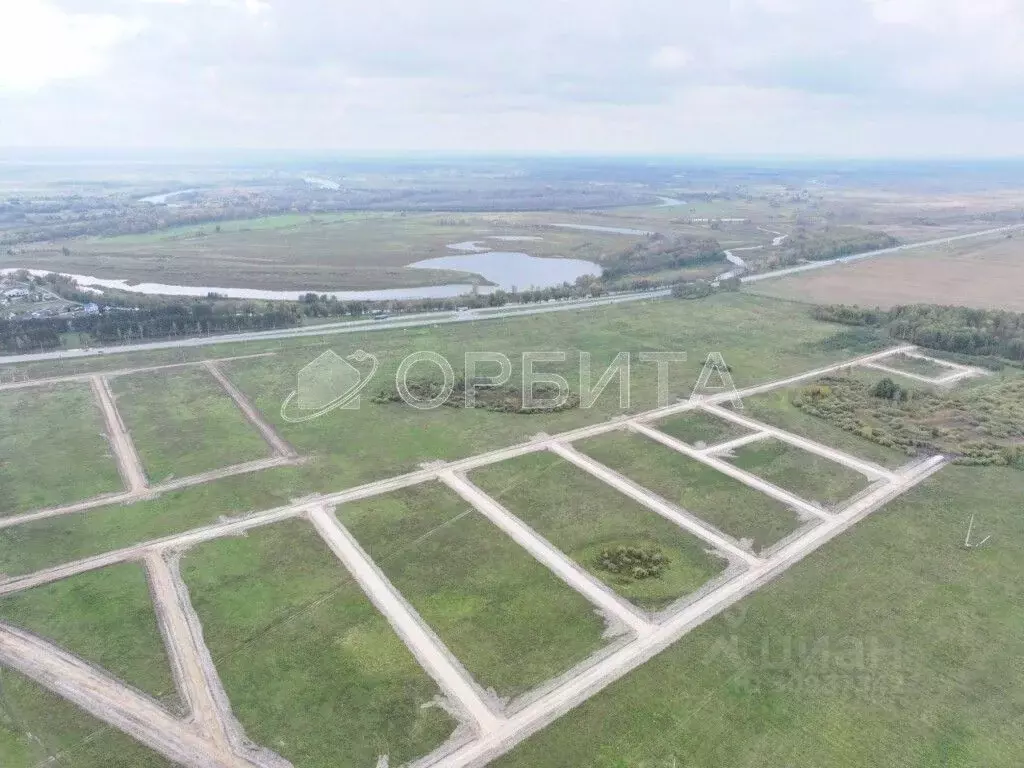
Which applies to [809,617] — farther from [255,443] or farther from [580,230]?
[580,230]

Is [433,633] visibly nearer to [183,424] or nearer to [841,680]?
[841,680]

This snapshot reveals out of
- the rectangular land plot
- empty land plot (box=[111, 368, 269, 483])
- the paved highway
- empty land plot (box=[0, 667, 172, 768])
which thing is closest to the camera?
empty land plot (box=[0, 667, 172, 768])

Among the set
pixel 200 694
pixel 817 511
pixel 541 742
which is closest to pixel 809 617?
pixel 817 511

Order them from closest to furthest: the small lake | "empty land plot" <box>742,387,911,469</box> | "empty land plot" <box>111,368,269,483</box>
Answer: "empty land plot" <box>111,368,269,483</box>
"empty land plot" <box>742,387,911,469</box>
the small lake

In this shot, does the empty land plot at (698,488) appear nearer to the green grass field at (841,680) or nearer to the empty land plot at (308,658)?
the green grass field at (841,680)

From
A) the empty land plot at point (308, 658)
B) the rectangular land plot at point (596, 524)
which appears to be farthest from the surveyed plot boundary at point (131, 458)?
the rectangular land plot at point (596, 524)

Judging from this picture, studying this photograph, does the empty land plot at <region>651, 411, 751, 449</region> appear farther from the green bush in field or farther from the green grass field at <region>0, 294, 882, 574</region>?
the green bush in field

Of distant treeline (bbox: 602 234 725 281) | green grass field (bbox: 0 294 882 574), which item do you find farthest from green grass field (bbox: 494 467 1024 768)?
distant treeline (bbox: 602 234 725 281)
